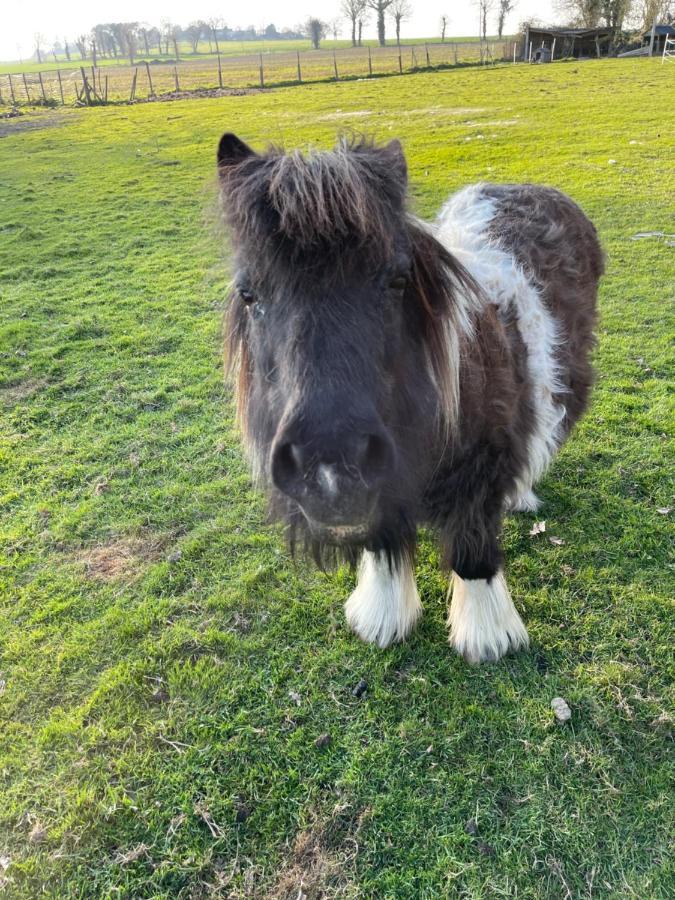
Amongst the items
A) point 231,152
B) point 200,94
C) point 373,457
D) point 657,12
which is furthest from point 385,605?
point 657,12

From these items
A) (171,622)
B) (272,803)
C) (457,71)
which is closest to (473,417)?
(272,803)

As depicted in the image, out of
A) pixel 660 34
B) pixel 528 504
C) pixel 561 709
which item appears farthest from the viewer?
pixel 660 34

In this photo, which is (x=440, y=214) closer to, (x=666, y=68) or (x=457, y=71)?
(x=666, y=68)

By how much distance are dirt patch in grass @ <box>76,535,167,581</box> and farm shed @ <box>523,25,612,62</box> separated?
51.3 meters

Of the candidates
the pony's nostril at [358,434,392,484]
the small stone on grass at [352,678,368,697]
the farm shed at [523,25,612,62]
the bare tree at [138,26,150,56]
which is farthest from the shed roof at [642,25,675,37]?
the bare tree at [138,26,150,56]

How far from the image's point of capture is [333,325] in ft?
6.00

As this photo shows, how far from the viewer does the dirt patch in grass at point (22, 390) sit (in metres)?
5.61

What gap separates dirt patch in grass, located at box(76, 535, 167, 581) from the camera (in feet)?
12.2

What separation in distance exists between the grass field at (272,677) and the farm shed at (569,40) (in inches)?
1900

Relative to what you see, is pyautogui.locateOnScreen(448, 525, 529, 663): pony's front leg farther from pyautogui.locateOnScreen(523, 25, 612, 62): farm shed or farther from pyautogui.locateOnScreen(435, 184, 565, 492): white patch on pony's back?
pyautogui.locateOnScreen(523, 25, 612, 62): farm shed

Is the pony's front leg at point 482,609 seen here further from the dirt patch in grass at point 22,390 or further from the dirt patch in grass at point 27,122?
the dirt patch in grass at point 27,122

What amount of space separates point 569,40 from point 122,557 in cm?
5395

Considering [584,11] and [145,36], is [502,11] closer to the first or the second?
[584,11]

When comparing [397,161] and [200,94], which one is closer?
[397,161]
